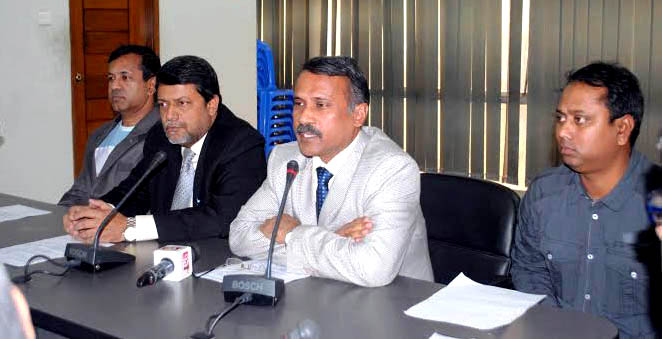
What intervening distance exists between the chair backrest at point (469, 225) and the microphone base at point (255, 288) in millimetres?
752

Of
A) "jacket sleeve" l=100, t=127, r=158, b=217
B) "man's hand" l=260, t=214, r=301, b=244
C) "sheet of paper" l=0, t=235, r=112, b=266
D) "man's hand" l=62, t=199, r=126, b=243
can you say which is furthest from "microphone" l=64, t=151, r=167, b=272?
"jacket sleeve" l=100, t=127, r=158, b=217

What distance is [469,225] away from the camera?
2389 millimetres

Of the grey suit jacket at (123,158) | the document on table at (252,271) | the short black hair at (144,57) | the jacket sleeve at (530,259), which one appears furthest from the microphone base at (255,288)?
the short black hair at (144,57)

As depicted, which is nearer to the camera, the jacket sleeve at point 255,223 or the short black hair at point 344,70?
the jacket sleeve at point 255,223

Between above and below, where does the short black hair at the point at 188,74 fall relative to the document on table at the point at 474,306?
above

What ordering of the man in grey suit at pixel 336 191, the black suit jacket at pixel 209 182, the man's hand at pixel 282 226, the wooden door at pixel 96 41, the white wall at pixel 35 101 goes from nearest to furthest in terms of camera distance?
1. the man in grey suit at pixel 336 191
2. the man's hand at pixel 282 226
3. the black suit jacket at pixel 209 182
4. the white wall at pixel 35 101
5. the wooden door at pixel 96 41

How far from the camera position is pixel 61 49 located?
5.34 m

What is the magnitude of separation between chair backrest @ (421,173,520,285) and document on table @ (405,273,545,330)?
0.40m

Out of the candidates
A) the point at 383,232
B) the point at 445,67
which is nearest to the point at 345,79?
the point at 383,232

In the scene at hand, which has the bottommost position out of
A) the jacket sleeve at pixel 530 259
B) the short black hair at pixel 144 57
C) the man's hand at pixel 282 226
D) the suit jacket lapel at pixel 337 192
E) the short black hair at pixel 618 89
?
the jacket sleeve at pixel 530 259

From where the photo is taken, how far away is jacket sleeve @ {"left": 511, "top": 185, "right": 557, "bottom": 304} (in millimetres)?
2279

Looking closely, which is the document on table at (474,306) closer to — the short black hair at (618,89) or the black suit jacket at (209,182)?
the short black hair at (618,89)

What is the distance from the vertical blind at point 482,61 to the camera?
493cm

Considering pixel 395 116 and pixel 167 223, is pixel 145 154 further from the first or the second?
pixel 395 116
